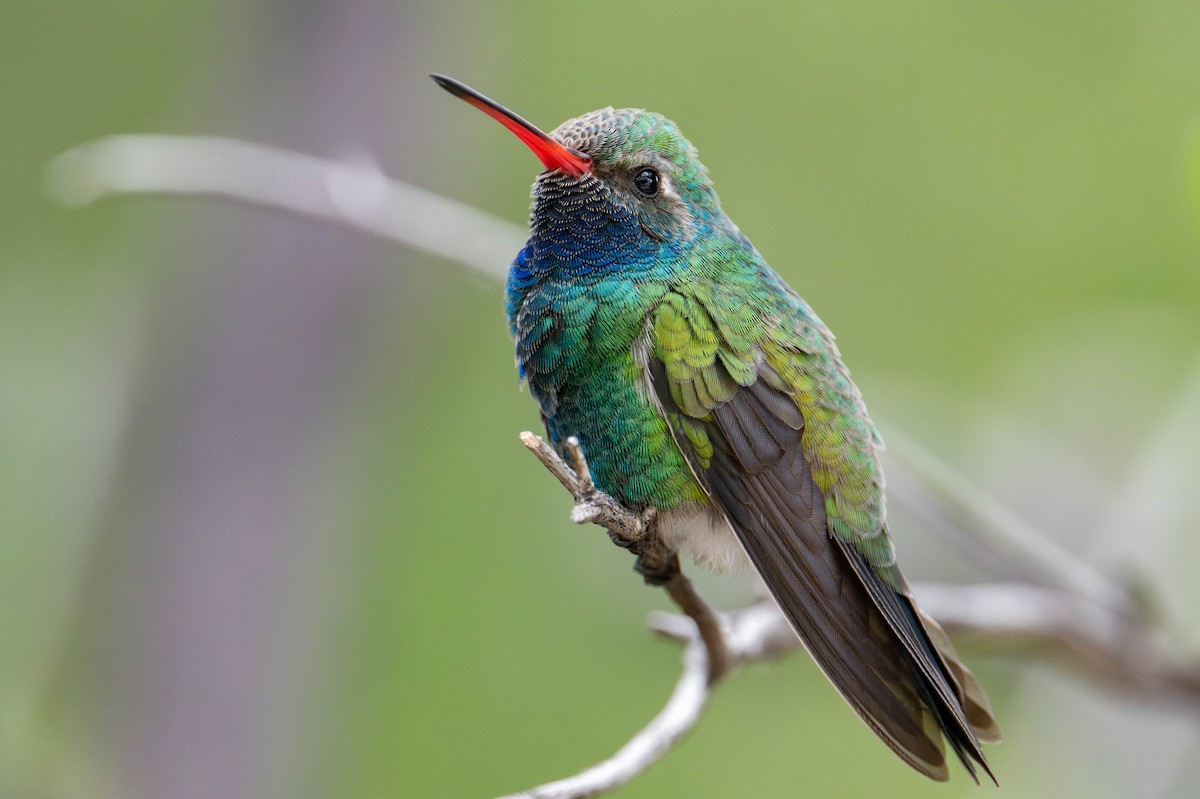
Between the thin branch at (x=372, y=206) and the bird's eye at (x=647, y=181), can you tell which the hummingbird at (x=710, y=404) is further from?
the thin branch at (x=372, y=206)

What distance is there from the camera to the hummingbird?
2.46 m

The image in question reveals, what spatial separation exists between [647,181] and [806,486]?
2.57 feet

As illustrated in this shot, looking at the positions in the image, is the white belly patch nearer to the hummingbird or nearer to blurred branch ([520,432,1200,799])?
the hummingbird

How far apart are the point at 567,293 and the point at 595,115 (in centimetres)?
44

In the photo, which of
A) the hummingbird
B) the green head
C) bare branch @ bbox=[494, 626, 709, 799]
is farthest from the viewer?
the green head

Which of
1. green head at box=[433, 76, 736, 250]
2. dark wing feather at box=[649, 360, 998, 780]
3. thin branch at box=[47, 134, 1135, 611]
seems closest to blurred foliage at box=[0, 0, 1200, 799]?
thin branch at box=[47, 134, 1135, 611]

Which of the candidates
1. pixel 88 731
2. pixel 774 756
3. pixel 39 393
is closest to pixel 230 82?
pixel 39 393

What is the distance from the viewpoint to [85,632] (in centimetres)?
516

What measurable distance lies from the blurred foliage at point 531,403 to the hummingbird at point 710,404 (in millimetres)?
731

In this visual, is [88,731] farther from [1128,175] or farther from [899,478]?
[1128,175]

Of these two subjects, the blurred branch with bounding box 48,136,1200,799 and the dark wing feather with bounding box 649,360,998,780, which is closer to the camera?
the dark wing feather with bounding box 649,360,998,780

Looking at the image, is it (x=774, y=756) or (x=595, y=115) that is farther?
(x=774, y=756)

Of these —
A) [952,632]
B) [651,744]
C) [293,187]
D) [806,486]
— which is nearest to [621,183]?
[806,486]

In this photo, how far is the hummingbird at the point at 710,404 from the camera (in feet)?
8.06
